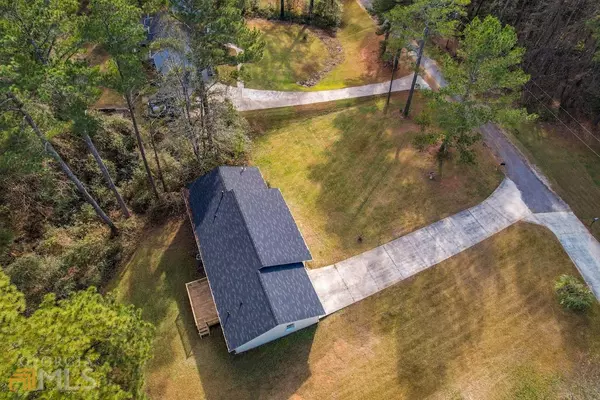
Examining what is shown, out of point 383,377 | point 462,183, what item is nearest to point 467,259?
point 462,183

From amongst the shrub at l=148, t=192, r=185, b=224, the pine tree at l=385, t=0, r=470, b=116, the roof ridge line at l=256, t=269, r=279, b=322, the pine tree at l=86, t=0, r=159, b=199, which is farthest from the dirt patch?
the roof ridge line at l=256, t=269, r=279, b=322

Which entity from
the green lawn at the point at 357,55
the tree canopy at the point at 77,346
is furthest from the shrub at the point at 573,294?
the green lawn at the point at 357,55

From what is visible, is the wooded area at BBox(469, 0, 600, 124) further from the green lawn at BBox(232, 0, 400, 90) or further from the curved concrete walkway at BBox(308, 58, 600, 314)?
the green lawn at BBox(232, 0, 400, 90)

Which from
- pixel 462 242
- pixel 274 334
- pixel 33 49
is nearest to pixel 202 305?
pixel 274 334

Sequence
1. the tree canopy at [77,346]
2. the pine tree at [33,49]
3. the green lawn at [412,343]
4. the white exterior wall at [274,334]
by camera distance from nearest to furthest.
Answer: the tree canopy at [77,346] → the pine tree at [33,49] → the white exterior wall at [274,334] → the green lawn at [412,343]

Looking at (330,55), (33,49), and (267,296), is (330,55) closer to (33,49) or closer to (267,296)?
(33,49)

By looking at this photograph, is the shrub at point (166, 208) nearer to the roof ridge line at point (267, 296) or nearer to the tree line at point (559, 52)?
the roof ridge line at point (267, 296)

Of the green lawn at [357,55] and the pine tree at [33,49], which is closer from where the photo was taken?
the pine tree at [33,49]

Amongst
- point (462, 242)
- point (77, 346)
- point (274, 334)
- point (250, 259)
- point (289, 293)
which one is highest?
point (77, 346)
